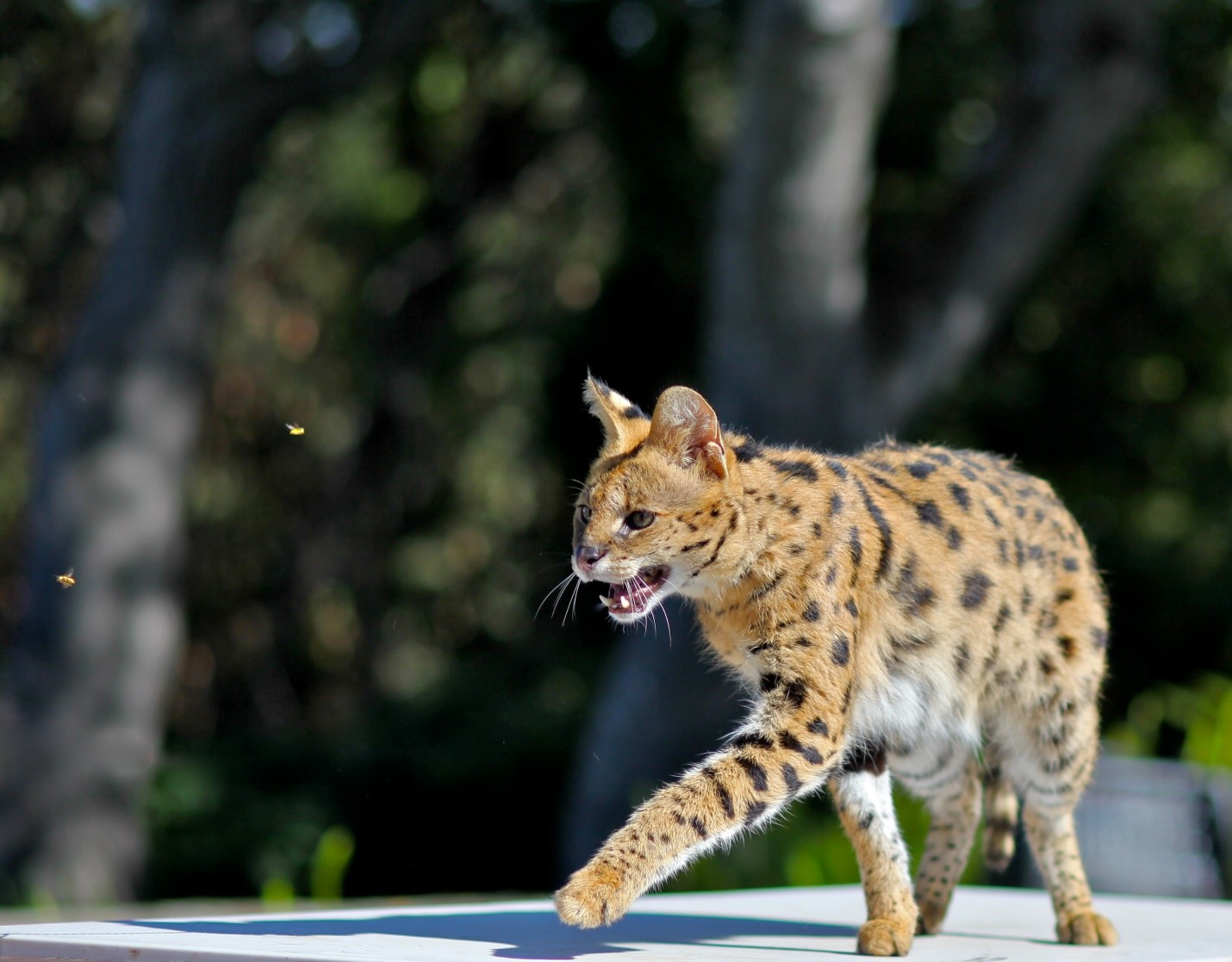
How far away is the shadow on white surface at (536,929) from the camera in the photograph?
15.6 feet

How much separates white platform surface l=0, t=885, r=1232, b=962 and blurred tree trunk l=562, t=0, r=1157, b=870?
5071 millimetres

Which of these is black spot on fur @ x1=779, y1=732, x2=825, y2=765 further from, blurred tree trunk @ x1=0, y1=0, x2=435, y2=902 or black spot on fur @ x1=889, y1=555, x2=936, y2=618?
blurred tree trunk @ x1=0, y1=0, x2=435, y2=902

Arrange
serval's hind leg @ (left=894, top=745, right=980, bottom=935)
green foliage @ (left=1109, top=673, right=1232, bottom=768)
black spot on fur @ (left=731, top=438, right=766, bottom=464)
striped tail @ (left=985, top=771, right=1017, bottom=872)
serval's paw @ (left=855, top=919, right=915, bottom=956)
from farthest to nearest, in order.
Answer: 1. green foliage @ (left=1109, top=673, right=1232, bottom=768)
2. striped tail @ (left=985, top=771, right=1017, bottom=872)
3. serval's hind leg @ (left=894, top=745, right=980, bottom=935)
4. black spot on fur @ (left=731, top=438, right=766, bottom=464)
5. serval's paw @ (left=855, top=919, right=915, bottom=956)

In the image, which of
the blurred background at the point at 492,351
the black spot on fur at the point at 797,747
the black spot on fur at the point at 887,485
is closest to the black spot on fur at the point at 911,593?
the black spot on fur at the point at 887,485

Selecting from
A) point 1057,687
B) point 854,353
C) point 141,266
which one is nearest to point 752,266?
point 854,353

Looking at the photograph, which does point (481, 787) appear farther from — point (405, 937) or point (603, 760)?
point (405, 937)

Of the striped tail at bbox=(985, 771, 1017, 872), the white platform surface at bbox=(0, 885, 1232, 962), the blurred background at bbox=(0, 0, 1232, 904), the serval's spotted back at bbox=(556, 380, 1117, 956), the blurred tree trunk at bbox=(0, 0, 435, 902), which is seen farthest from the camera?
the blurred tree trunk at bbox=(0, 0, 435, 902)

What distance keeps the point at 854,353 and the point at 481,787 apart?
18.8 feet

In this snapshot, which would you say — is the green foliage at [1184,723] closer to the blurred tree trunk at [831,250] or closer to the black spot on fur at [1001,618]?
the blurred tree trunk at [831,250]

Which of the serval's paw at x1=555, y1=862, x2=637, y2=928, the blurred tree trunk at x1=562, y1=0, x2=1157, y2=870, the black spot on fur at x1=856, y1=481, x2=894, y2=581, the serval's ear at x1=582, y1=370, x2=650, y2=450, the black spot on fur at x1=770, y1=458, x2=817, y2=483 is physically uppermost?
the blurred tree trunk at x1=562, y1=0, x2=1157, y2=870

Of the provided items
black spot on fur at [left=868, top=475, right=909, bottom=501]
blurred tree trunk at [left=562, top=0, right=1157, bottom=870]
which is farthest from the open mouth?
blurred tree trunk at [left=562, top=0, right=1157, bottom=870]

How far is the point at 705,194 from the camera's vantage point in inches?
656

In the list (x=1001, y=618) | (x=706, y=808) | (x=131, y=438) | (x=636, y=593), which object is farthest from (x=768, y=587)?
(x=131, y=438)

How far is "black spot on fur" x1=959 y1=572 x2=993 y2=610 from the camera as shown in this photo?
516 centimetres
